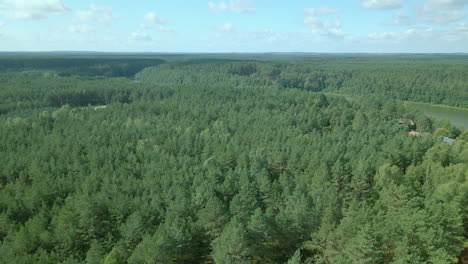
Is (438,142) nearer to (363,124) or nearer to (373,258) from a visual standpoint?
(363,124)

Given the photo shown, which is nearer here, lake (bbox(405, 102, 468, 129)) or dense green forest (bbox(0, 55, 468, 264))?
dense green forest (bbox(0, 55, 468, 264))

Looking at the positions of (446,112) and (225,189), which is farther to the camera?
(446,112)

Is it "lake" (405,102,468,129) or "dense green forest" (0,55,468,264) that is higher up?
"dense green forest" (0,55,468,264)

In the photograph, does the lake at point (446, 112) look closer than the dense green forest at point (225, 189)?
No

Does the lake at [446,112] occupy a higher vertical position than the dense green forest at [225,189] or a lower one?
lower

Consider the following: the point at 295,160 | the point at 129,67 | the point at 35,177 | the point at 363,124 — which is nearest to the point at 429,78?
the point at 363,124
